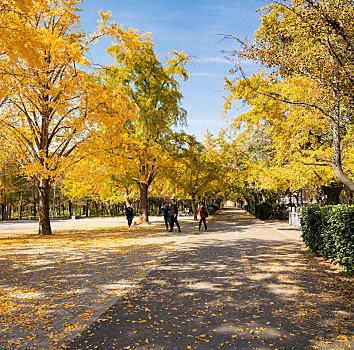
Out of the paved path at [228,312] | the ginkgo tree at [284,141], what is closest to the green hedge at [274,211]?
the ginkgo tree at [284,141]

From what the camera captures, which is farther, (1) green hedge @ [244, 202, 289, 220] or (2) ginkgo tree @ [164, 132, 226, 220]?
(1) green hedge @ [244, 202, 289, 220]

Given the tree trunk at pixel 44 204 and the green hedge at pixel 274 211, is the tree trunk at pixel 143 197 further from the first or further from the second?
the green hedge at pixel 274 211

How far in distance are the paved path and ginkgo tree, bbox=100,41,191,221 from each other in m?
15.0

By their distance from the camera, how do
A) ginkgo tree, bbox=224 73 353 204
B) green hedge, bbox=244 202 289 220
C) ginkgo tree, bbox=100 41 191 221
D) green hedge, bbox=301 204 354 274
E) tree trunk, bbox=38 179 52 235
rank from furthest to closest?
green hedge, bbox=244 202 289 220, ginkgo tree, bbox=100 41 191 221, tree trunk, bbox=38 179 52 235, ginkgo tree, bbox=224 73 353 204, green hedge, bbox=301 204 354 274

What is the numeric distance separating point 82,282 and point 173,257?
A: 3592 mm

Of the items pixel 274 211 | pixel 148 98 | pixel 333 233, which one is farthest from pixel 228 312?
pixel 274 211

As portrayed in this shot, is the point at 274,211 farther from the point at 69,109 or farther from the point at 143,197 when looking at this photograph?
the point at 69,109

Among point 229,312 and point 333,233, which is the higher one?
point 333,233

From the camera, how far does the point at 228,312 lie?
471cm

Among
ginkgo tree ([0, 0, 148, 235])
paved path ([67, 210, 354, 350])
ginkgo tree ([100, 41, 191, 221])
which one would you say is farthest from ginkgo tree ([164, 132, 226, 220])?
paved path ([67, 210, 354, 350])

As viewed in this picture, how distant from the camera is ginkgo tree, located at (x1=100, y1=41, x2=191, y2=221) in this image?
863 inches

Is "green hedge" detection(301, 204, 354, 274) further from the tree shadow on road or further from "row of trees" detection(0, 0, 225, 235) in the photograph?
"row of trees" detection(0, 0, 225, 235)

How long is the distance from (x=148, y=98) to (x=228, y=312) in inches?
777

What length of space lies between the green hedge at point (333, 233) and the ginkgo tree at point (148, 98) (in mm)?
13319
